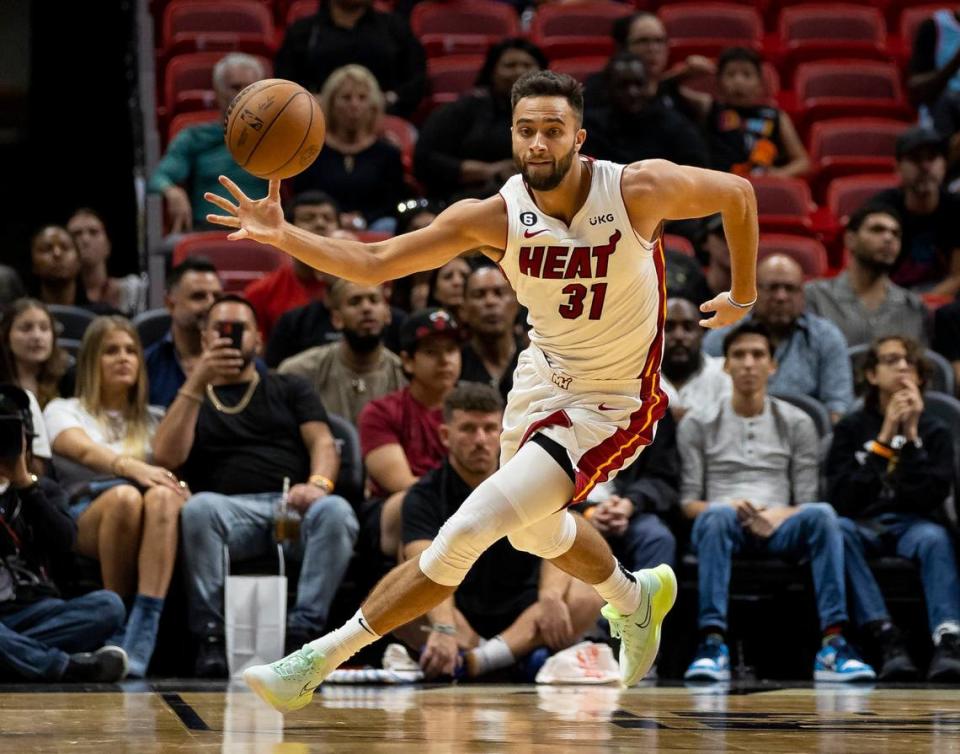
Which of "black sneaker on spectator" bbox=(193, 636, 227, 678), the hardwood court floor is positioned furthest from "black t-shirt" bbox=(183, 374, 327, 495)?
the hardwood court floor

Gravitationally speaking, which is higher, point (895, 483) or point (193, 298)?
point (193, 298)

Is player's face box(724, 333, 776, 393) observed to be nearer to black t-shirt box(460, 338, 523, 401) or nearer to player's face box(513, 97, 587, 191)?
black t-shirt box(460, 338, 523, 401)

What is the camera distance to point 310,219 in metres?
8.52

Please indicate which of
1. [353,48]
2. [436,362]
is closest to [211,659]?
[436,362]

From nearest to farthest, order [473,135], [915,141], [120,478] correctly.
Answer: [120,478], [915,141], [473,135]

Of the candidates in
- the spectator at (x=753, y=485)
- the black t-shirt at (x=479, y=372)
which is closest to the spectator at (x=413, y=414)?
the black t-shirt at (x=479, y=372)

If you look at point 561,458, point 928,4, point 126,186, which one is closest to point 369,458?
point 561,458

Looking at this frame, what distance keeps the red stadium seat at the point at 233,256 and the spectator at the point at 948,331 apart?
349 cm

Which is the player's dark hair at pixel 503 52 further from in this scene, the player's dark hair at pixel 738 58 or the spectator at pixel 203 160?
the spectator at pixel 203 160

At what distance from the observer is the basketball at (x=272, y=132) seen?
16.0ft

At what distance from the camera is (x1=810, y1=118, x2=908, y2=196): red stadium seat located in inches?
427

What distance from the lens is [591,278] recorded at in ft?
16.5

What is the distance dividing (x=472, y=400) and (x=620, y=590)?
1.62m

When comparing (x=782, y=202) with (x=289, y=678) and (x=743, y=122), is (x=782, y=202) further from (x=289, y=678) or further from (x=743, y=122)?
(x=289, y=678)
